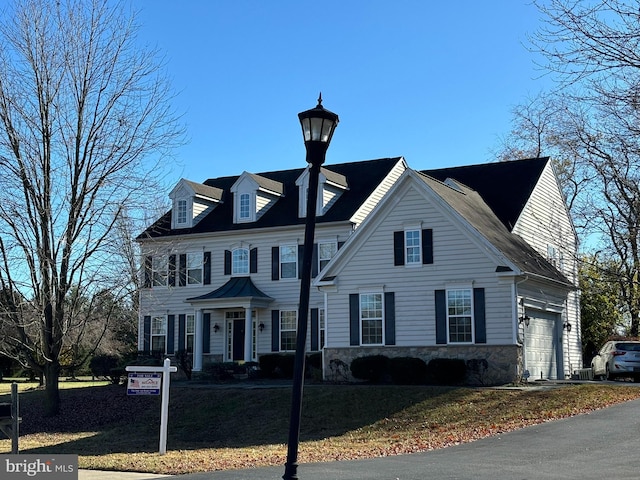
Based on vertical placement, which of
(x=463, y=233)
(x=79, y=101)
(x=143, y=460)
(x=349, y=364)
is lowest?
(x=143, y=460)

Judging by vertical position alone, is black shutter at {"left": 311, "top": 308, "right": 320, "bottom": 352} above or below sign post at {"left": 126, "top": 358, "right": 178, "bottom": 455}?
above

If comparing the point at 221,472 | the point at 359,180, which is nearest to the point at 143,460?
the point at 221,472

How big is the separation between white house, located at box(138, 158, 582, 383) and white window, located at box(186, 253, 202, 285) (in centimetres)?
6

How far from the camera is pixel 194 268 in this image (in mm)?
35281

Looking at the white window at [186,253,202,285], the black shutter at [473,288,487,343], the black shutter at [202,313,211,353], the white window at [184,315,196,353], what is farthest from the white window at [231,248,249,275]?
the black shutter at [473,288,487,343]

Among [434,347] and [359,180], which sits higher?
[359,180]

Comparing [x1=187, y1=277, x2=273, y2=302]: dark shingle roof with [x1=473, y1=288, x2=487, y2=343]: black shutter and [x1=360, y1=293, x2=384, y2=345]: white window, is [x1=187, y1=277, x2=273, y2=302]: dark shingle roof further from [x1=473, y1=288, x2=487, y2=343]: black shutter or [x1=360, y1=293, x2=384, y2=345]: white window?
[x1=473, y1=288, x2=487, y2=343]: black shutter

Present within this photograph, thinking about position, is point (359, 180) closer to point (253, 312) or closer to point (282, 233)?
point (282, 233)

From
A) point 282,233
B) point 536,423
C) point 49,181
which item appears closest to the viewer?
point 536,423

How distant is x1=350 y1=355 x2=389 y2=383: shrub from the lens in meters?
24.8

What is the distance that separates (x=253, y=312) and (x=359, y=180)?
25.8ft

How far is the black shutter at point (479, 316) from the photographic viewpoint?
23891 millimetres

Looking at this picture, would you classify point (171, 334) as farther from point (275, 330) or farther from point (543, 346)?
point (543, 346)

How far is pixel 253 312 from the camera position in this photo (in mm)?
33438
